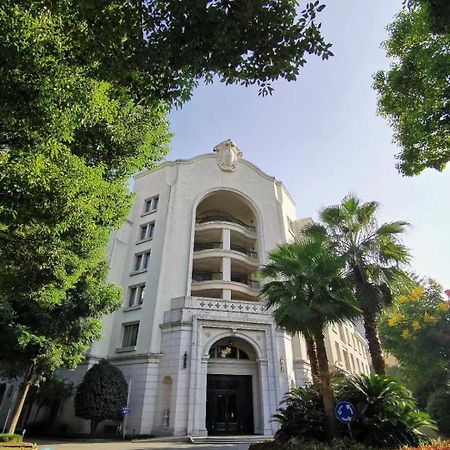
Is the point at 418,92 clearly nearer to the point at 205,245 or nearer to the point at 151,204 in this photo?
the point at 205,245

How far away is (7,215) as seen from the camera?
7625 mm

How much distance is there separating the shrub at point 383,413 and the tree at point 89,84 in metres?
10.5

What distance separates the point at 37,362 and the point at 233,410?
1285 cm

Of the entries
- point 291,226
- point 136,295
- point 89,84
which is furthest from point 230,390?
point 89,84

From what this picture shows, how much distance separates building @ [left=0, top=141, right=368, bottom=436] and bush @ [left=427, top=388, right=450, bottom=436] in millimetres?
8177

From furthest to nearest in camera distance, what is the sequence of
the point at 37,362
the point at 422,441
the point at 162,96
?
the point at 37,362, the point at 422,441, the point at 162,96

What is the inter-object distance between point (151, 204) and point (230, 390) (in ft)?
54.8

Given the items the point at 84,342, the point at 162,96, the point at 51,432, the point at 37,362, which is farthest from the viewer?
the point at 51,432

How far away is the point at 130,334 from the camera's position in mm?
24891

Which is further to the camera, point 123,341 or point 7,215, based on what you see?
point 123,341

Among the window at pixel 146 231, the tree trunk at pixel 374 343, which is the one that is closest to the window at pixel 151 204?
the window at pixel 146 231

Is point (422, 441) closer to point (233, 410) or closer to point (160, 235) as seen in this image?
point (233, 410)

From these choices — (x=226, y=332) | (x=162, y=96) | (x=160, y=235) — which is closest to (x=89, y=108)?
(x=162, y=96)

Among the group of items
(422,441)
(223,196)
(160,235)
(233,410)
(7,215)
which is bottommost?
(422,441)
